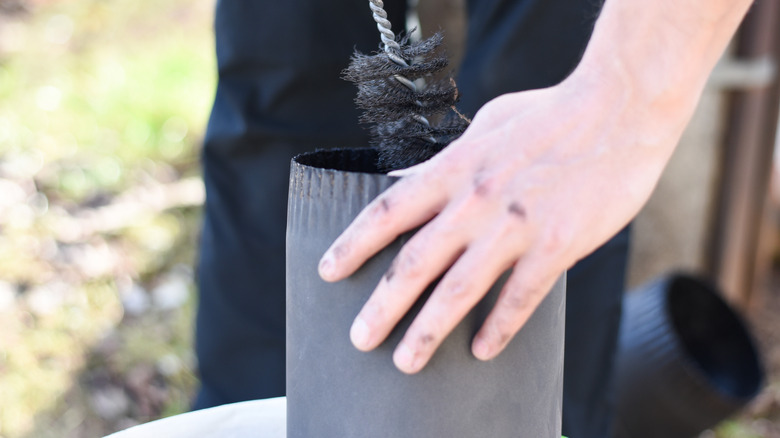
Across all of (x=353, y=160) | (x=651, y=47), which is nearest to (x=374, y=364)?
(x=353, y=160)

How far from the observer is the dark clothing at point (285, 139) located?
46.9 inches

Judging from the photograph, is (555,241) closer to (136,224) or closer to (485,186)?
(485,186)

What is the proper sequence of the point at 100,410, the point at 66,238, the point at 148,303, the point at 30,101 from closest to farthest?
1. the point at 100,410
2. the point at 148,303
3. the point at 66,238
4. the point at 30,101

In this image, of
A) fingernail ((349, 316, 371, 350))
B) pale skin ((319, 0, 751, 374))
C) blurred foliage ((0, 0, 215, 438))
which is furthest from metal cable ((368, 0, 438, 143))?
blurred foliage ((0, 0, 215, 438))

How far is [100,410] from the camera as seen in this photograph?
189 centimetres

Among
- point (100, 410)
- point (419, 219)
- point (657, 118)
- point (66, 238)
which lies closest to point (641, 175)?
point (657, 118)

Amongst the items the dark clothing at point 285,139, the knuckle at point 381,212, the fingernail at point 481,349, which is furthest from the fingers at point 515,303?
the dark clothing at point 285,139

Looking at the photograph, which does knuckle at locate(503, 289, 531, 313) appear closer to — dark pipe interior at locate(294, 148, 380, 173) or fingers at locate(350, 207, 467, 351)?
fingers at locate(350, 207, 467, 351)

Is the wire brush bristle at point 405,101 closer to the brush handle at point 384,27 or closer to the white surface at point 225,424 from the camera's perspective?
the brush handle at point 384,27

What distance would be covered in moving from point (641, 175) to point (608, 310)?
730mm

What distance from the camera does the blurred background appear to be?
1983 mm

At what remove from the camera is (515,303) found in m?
0.63

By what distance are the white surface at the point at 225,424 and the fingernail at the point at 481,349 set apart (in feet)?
1.02

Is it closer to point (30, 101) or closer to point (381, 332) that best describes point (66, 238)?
point (30, 101)
